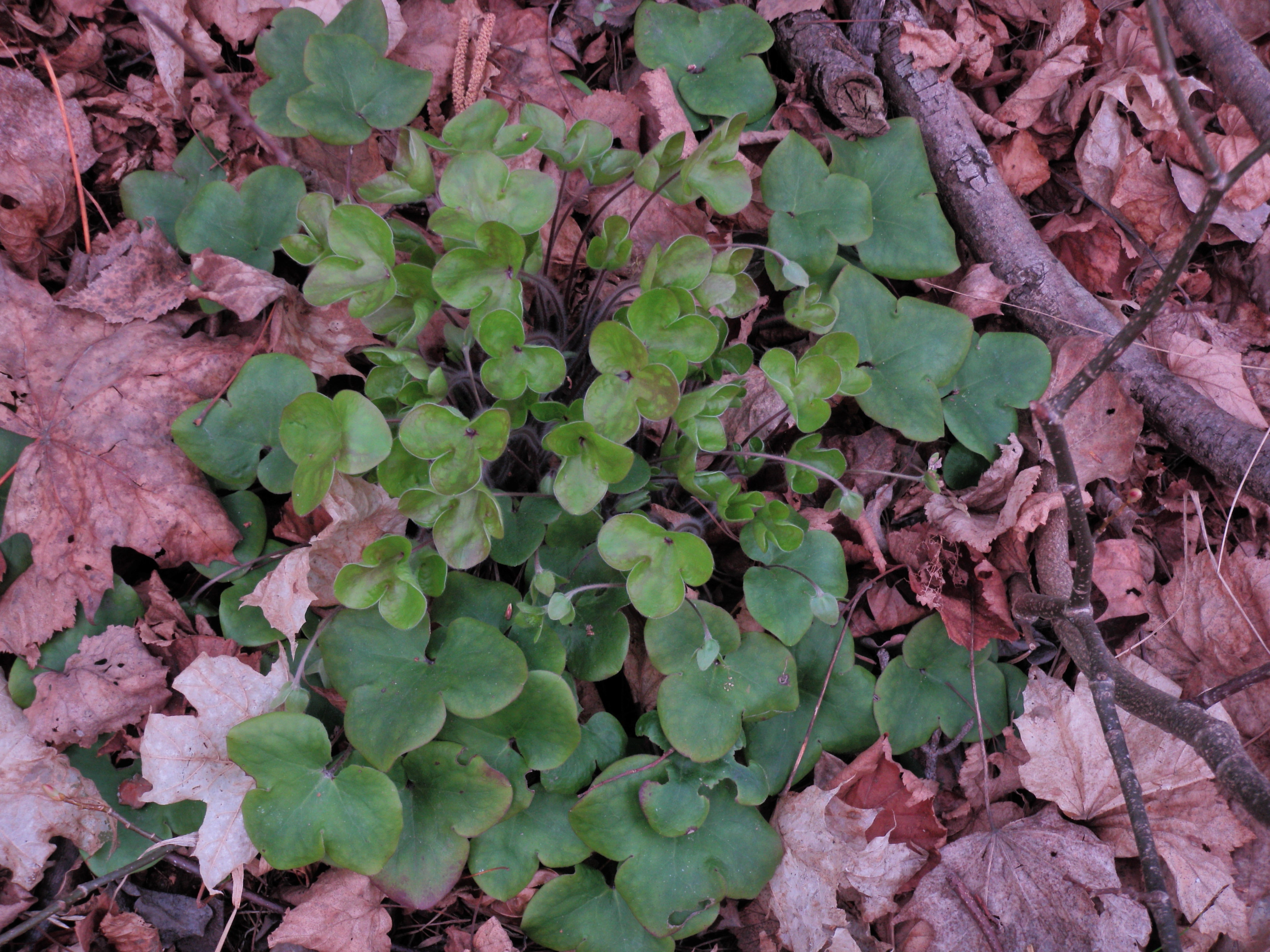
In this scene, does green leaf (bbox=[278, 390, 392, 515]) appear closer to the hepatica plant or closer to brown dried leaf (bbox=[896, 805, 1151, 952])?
the hepatica plant

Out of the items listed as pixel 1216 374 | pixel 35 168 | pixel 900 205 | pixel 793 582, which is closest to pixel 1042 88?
pixel 900 205

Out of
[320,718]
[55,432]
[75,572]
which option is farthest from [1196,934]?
[55,432]

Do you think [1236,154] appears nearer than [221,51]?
No

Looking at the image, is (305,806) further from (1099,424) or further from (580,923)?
(1099,424)

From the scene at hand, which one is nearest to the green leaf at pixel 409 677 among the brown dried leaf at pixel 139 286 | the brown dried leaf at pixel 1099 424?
the brown dried leaf at pixel 139 286

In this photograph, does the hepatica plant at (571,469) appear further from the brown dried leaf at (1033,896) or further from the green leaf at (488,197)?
the brown dried leaf at (1033,896)

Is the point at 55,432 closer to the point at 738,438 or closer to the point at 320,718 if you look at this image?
the point at 320,718
